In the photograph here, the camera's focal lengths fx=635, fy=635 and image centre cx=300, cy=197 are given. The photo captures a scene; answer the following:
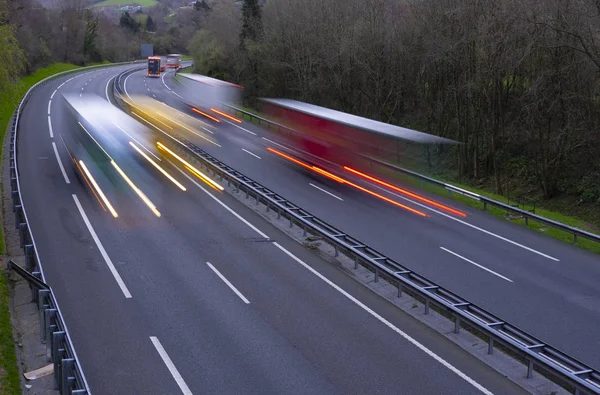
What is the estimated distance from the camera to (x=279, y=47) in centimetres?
5866

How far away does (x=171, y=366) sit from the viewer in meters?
12.2

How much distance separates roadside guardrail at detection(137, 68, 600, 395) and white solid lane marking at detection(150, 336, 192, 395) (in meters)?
6.09

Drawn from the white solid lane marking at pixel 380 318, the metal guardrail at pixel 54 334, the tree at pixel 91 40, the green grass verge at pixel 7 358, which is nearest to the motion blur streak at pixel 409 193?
the white solid lane marking at pixel 380 318

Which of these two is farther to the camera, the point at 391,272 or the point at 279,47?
the point at 279,47

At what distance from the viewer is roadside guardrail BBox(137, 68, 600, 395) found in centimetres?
1159

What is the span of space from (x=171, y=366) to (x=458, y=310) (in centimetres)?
624

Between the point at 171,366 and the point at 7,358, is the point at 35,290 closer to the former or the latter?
the point at 7,358

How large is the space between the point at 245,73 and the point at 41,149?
36760mm

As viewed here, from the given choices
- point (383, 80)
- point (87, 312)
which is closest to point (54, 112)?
point (383, 80)

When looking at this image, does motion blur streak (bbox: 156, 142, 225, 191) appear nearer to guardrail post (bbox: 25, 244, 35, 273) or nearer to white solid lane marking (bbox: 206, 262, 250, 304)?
white solid lane marking (bbox: 206, 262, 250, 304)

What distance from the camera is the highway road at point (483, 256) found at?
15242 millimetres

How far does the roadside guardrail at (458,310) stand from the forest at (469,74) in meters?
13.3

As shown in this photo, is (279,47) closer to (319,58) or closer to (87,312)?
(319,58)

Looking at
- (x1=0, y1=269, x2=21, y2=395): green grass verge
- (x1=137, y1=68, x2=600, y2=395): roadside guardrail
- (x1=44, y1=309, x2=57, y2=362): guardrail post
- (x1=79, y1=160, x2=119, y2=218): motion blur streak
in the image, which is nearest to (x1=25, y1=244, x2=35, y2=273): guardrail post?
(x1=0, y1=269, x2=21, y2=395): green grass verge
